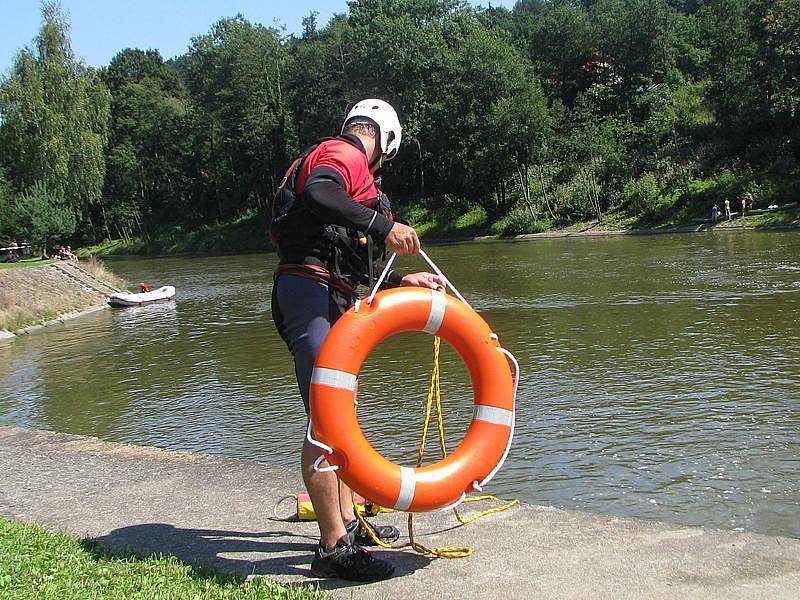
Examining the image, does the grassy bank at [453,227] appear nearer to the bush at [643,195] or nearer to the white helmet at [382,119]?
the bush at [643,195]

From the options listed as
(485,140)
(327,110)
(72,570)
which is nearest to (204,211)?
(327,110)

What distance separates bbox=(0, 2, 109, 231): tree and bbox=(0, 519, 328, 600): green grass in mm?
39794

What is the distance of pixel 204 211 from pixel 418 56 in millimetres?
25052

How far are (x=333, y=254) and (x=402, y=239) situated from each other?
0.34 meters

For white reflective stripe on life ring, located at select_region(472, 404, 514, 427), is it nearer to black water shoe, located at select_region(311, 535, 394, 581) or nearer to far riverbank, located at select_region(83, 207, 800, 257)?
black water shoe, located at select_region(311, 535, 394, 581)

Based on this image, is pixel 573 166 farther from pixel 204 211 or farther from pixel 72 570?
pixel 72 570

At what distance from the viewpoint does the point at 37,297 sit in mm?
21234

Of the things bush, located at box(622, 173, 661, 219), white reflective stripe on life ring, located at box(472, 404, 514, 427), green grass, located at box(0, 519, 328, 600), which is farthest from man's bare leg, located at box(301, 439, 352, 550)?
bush, located at box(622, 173, 661, 219)

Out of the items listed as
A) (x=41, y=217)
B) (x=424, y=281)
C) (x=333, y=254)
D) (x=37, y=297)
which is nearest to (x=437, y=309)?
(x=424, y=281)

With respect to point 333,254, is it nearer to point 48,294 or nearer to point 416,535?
point 416,535

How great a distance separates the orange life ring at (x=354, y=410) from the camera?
128 inches

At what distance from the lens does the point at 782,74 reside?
3778 centimetres

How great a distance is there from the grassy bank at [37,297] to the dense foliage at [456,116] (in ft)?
57.3

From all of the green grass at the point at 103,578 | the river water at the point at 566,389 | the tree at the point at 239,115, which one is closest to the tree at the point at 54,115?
the tree at the point at 239,115
